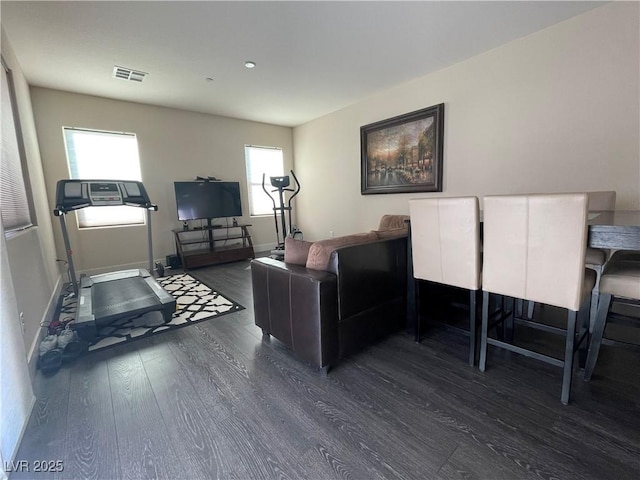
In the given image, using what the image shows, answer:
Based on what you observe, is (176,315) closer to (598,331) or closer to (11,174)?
(11,174)

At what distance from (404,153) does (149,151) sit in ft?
13.6

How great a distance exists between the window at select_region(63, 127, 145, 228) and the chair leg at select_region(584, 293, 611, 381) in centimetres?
561

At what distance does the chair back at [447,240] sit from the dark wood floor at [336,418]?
609 millimetres

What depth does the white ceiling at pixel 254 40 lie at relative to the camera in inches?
91.7

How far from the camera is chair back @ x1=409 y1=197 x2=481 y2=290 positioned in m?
1.74

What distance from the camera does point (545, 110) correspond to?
9.29ft

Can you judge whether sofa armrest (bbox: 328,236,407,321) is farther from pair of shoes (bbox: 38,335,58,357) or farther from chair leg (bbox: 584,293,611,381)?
pair of shoes (bbox: 38,335,58,357)

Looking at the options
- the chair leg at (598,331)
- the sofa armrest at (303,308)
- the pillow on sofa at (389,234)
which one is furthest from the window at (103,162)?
the chair leg at (598,331)

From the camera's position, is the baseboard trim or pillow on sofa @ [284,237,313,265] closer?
the baseboard trim

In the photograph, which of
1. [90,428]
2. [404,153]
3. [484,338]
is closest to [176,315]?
[90,428]

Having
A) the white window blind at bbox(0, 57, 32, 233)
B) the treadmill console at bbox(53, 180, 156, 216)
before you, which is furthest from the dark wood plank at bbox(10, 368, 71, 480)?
the treadmill console at bbox(53, 180, 156, 216)

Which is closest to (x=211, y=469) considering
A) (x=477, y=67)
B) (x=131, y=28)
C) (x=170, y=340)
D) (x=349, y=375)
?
(x=349, y=375)

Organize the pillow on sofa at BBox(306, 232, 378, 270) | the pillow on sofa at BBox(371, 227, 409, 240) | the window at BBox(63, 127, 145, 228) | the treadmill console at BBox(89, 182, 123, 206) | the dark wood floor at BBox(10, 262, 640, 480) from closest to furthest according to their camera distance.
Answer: the dark wood floor at BBox(10, 262, 640, 480) → the pillow on sofa at BBox(306, 232, 378, 270) → the pillow on sofa at BBox(371, 227, 409, 240) → the treadmill console at BBox(89, 182, 123, 206) → the window at BBox(63, 127, 145, 228)

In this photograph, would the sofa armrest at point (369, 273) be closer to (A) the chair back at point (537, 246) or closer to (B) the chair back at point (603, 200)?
(A) the chair back at point (537, 246)
